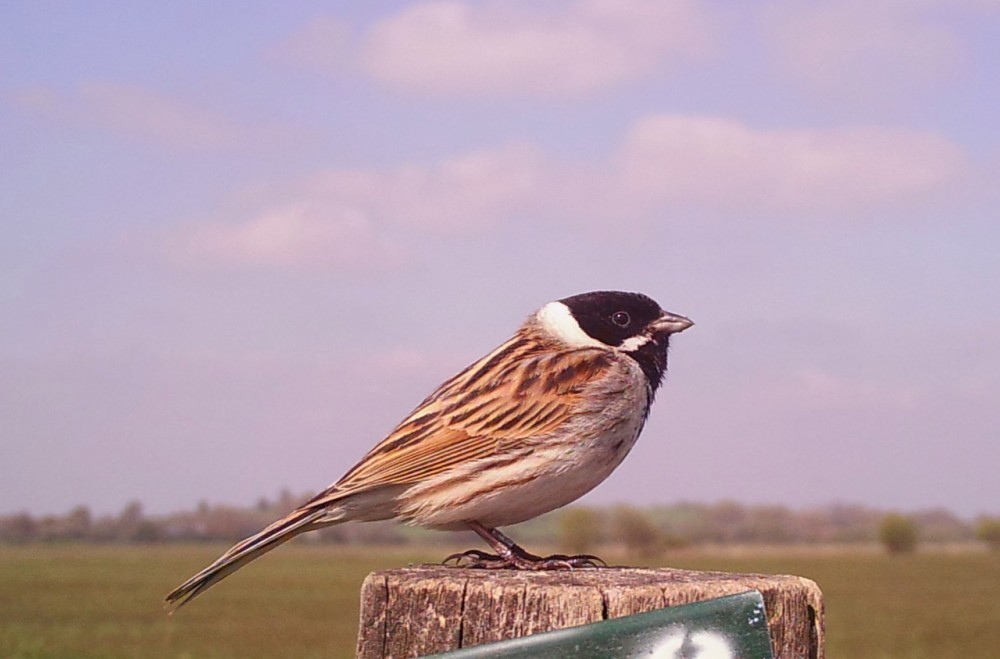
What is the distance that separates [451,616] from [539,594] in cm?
33

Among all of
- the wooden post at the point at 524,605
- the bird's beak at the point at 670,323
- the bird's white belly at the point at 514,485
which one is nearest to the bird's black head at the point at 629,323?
the bird's beak at the point at 670,323

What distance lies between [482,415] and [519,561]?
107 centimetres

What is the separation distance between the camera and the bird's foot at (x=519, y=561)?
5.20 metres

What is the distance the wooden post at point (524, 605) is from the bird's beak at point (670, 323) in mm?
2562

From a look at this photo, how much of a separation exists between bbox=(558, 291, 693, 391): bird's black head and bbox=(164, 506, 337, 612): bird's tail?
1924 mm

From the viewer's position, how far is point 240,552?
17.7ft

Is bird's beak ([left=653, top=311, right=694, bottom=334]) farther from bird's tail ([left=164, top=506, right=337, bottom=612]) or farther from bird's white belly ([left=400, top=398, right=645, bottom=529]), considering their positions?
bird's tail ([left=164, top=506, right=337, bottom=612])

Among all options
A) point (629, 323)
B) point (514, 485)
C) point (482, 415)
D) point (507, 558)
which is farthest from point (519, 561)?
point (629, 323)

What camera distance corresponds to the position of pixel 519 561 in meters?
5.46

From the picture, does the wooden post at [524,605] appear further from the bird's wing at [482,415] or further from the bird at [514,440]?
the bird's wing at [482,415]

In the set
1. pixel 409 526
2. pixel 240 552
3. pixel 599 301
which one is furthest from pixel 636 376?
pixel 240 552

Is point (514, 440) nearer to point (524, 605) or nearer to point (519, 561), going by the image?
point (519, 561)

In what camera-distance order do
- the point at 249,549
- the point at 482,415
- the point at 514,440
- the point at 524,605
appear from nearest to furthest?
the point at 524,605, the point at 249,549, the point at 514,440, the point at 482,415

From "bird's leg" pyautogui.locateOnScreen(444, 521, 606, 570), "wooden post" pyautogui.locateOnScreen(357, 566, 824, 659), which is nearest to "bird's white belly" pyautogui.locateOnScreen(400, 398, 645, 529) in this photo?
"bird's leg" pyautogui.locateOnScreen(444, 521, 606, 570)
